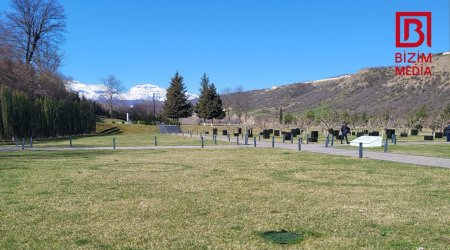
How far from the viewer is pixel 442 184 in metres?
10.9

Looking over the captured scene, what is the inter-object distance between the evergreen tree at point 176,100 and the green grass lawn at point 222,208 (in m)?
69.5

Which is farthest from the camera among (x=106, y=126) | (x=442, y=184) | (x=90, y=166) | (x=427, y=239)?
(x=106, y=126)

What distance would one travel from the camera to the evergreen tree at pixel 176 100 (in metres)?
83.0

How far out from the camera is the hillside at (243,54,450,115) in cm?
9349

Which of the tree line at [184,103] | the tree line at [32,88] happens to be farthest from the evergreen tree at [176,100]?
the tree line at [32,88]

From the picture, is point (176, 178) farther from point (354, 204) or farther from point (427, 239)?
point (427, 239)

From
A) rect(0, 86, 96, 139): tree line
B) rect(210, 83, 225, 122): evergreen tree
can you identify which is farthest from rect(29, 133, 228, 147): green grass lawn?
rect(210, 83, 225, 122): evergreen tree

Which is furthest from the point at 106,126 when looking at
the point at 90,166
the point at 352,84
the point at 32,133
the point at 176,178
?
the point at 352,84

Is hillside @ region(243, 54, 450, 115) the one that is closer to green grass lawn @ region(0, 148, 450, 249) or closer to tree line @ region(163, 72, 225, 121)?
tree line @ region(163, 72, 225, 121)

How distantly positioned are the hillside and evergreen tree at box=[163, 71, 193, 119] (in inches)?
1693

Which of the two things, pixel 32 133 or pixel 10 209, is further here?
pixel 32 133

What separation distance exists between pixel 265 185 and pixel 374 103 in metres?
102

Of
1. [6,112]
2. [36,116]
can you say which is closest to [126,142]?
[6,112]

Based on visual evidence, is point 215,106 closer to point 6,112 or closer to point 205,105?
point 205,105
